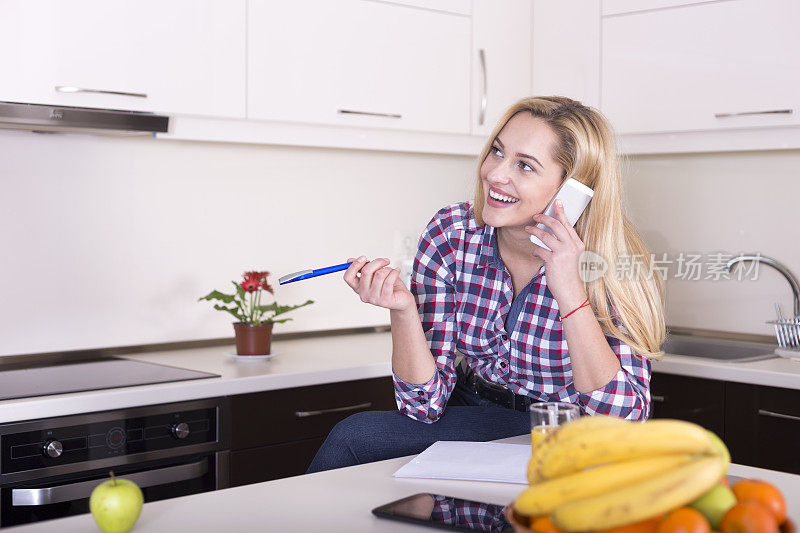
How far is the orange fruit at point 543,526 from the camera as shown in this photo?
917 millimetres

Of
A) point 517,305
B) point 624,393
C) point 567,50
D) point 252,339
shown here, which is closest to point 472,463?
point 624,393

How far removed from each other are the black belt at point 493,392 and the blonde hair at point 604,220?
26cm

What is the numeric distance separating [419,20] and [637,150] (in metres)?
0.82

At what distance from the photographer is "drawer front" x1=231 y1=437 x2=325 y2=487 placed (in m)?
2.41

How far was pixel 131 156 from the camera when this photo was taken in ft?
9.14

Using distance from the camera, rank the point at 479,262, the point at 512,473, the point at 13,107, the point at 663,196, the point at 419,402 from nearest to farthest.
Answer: the point at 512,473 < the point at 419,402 < the point at 479,262 < the point at 13,107 < the point at 663,196

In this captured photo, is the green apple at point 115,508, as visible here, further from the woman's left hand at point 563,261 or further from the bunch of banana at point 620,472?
the woman's left hand at point 563,261

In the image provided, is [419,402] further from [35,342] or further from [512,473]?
[35,342]

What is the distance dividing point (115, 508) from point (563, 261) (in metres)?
1.00

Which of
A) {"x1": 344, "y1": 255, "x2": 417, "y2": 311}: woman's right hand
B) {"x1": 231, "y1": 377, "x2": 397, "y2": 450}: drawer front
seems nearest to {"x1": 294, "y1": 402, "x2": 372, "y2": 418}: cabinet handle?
{"x1": 231, "y1": 377, "x2": 397, "y2": 450}: drawer front

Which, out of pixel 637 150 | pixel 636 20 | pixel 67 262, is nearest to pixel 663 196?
pixel 637 150

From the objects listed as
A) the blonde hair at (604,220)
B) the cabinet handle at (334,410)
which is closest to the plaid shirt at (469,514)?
the blonde hair at (604,220)

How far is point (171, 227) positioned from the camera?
289 centimetres

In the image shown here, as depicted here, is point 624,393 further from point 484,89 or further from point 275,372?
point 484,89
